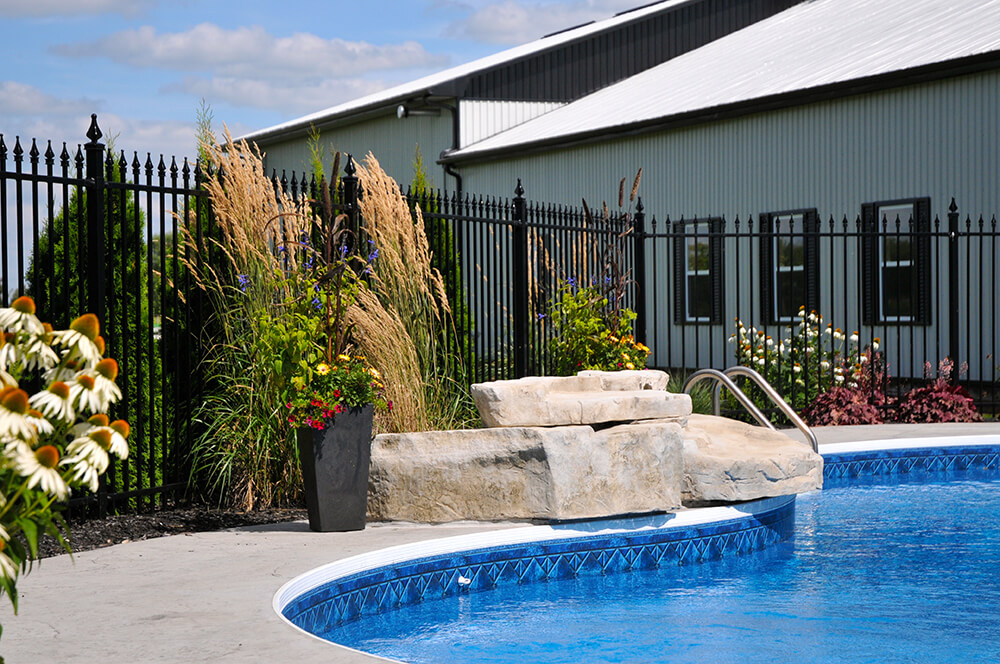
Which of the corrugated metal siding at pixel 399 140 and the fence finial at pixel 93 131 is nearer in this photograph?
the fence finial at pixel 93 131

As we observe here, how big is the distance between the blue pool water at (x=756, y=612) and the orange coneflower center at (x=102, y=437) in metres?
2.55

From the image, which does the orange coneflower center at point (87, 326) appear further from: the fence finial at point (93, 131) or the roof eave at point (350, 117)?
the roof eave at point (350, 117)

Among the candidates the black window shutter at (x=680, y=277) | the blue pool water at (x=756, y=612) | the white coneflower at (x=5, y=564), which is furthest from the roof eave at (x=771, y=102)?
the white coneflower at (x=5, y=564)

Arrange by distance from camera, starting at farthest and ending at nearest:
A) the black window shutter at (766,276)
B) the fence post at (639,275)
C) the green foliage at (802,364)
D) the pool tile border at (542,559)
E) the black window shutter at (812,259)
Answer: the black window shutter at (766,276), the black window shutter at (812,259), the green foliage at (802,364), the fence post at (639,275), the pool tile border at (542,559)

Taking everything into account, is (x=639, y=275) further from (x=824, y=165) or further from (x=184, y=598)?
(x=184, y=598)

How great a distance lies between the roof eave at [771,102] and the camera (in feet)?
36.8

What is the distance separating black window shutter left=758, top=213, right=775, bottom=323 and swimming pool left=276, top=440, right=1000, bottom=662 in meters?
6.69

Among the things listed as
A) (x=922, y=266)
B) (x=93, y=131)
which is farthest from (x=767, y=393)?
(x=922, y=266)

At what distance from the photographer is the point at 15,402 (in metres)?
1.68

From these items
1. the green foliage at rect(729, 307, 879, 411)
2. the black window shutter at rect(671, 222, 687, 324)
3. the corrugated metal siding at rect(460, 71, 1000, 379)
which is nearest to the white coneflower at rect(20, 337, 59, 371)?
the corrugated metal siding at rect(460, 71, 1000, 379)

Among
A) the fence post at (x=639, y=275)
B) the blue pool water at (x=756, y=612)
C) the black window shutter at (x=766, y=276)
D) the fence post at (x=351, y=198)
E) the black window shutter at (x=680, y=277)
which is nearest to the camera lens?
the blue pool water at (x=756, y=612)

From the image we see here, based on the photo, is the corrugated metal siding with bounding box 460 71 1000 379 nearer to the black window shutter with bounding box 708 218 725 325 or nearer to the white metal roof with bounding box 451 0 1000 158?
the black window shutter with bounding box 708 218 725 325

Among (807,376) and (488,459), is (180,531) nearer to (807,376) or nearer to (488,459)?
(488,459)

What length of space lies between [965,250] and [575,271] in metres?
5.28
